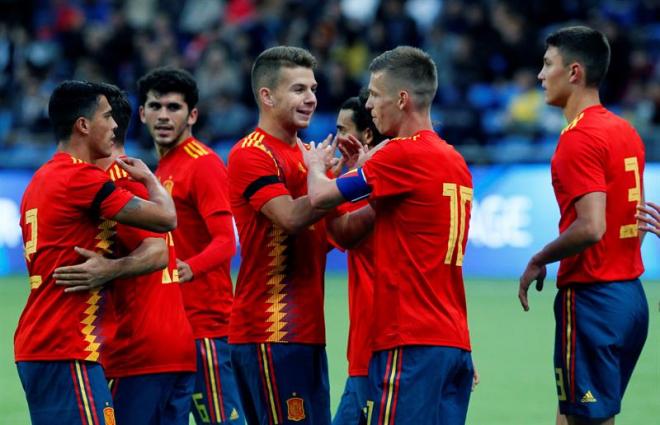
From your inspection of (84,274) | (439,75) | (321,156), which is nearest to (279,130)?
(321,156)

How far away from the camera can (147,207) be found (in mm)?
5969

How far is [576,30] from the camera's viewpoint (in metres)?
6.84

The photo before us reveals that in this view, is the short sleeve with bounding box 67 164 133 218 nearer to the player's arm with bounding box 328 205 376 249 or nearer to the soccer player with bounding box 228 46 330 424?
the soccer player with bounding box 228 46 330 424

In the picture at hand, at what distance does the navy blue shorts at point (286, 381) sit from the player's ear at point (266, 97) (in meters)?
1.35

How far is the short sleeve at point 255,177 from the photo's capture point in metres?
6.39

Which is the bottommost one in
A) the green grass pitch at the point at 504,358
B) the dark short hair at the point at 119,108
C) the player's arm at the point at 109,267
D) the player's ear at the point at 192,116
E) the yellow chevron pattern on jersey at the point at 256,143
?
the green grass pitch at the point at 504,358

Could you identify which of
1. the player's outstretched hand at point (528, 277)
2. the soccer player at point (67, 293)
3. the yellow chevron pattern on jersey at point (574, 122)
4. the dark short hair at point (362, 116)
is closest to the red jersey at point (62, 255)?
the soccer player at point (67, 293)

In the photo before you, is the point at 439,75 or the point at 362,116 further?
the point at 439,75

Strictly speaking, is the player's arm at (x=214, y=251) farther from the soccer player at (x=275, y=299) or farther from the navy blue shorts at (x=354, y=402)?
the navy blue shorts at (x=354, y=402)

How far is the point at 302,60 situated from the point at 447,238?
61.8 inches

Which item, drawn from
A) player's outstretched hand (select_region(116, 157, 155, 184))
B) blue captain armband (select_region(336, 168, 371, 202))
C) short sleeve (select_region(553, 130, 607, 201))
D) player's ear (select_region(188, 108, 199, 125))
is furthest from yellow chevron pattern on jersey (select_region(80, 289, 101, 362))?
short sleeve (select_region(553, 130, 607, 201))

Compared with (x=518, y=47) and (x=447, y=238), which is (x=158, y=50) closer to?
(x=518, y=47)

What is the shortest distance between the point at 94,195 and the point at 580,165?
2564 millimetres

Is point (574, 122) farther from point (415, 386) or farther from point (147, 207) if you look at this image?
point (147, 207)
